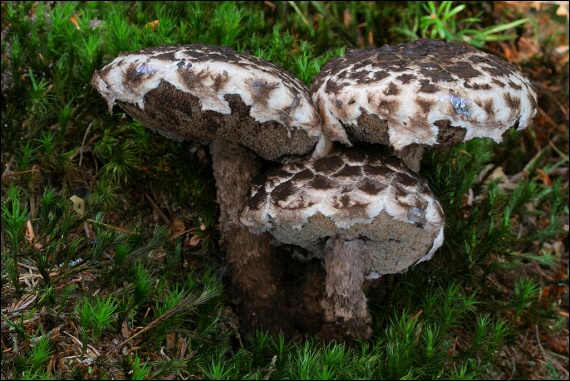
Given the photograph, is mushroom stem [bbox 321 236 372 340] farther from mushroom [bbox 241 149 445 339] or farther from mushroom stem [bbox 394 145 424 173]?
mushroom stem [bbox 394 145 424 173]

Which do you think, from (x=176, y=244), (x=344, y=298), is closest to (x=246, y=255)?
(x=176, y=244)

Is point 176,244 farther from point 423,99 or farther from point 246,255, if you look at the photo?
point 423,99

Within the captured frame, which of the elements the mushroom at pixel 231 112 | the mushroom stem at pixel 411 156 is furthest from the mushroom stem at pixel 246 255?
the mushroom stem at pixel 411 156

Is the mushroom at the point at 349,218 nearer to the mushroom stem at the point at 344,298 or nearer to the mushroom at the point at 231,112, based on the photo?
the mushroom stem at the point at 344,298

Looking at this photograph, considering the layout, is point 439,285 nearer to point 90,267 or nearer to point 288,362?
point 288,362

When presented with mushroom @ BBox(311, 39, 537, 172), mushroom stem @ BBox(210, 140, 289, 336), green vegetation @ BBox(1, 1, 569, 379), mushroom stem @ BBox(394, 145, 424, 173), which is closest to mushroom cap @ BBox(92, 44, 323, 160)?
mushroom @ BBox(311, 39, 537, 172)
